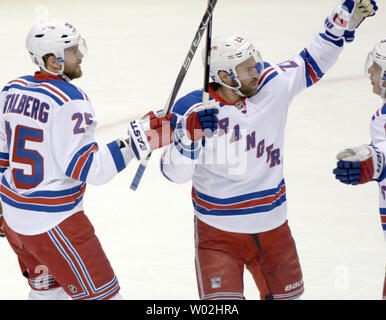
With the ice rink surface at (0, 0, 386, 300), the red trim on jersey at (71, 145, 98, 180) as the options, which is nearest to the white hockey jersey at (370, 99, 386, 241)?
the ice rink surface at (0, 0, 386, 300)

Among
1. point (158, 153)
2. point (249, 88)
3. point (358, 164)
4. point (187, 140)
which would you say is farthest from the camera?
point (158, 153)

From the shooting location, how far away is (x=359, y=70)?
771 cm

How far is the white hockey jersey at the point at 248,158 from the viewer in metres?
3.40

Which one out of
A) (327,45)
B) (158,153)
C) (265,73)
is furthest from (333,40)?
(158,153)

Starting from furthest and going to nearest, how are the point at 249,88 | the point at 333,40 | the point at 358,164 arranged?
the point at 333,40 < the point at 249,88 < the point at 358,164

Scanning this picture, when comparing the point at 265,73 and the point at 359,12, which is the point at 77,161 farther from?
the point at 359,12

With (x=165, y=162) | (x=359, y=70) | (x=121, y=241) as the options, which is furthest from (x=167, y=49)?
(x=165, y=162)

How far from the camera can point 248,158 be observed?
3.42 metres

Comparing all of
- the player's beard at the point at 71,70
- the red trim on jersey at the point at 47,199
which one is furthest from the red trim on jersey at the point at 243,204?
the player's beard at the point at 71,70

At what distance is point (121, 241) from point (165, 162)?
169 cm

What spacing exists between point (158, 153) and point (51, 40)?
2649 millimetres

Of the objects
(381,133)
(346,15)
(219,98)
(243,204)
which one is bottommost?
(243,204)

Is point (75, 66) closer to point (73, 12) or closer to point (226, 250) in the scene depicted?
point (226, 250)

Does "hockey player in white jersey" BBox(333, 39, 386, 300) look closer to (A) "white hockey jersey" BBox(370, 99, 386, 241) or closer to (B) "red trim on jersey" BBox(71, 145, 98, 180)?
(A) "white hockey jersey" BBox(370, 99, 386, 241)
